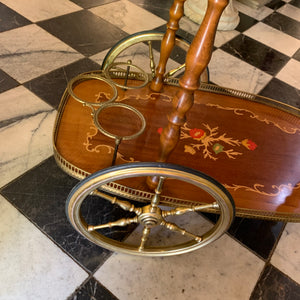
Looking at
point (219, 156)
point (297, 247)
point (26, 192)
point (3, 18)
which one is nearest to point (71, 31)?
point (3, 18)

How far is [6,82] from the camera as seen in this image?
114 cm

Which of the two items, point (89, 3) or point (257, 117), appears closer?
Answer: point (257, 117)

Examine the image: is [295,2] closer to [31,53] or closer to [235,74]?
[235,74]

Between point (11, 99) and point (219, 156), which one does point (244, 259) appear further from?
point (11, 99)

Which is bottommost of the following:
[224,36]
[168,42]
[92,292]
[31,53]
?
[92,292]

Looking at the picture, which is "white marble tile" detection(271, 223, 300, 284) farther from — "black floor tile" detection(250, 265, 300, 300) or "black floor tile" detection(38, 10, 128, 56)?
"black floor tile" detection(38, 10, 128, 56)

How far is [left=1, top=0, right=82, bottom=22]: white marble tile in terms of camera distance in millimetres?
1517

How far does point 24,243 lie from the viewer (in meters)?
0.76

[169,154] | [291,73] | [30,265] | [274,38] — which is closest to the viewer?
[169,154]

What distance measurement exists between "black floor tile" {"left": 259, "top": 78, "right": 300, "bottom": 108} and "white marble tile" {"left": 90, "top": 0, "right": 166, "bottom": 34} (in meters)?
0.69

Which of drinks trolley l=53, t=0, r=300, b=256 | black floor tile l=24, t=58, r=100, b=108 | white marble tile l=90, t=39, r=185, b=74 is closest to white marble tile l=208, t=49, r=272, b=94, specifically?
white marble tile l=90, t=39, r=185, b=74

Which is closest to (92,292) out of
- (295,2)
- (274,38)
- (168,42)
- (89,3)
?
(168,42)

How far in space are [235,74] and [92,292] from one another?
1216 mm

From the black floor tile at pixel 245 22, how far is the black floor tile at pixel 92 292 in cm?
169
